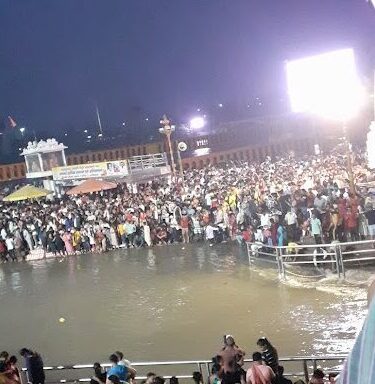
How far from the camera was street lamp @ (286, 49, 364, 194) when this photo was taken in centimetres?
1563

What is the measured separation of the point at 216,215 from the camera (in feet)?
65.4

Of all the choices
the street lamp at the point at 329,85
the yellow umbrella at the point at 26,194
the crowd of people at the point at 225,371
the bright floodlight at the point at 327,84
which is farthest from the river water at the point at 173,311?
the yellow umbrella at the point at 26,194

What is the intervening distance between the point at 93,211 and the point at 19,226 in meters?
3.08

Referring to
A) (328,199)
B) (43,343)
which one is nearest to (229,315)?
(43,343)

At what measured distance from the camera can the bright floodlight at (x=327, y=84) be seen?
615 inches

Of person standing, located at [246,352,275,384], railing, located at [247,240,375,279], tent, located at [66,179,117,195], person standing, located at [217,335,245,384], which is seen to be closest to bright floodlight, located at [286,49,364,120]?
railing, located at [247,240,375,279]

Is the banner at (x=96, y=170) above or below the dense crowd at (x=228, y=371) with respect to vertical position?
above

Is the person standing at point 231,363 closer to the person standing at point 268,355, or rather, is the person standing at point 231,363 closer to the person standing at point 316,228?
the person standing at point 268,355

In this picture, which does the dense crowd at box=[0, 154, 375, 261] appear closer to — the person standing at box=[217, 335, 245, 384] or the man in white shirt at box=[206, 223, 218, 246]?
the man in white shirt at box=[206, 223, 218, 246]

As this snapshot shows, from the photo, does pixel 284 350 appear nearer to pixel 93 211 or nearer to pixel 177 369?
pixel 177 369

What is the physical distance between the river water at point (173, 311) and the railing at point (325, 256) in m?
0.44

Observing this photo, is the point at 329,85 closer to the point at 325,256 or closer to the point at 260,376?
the point at 325,256

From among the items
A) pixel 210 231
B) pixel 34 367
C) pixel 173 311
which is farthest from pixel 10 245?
pixel 34 367

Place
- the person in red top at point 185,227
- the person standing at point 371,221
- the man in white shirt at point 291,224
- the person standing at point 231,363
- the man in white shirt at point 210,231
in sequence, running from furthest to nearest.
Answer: the person in red top at point 185,227
the man in white shirt at point 210,231
the man in white shirt at point 291,224
the person standing at point 371,221
the person standing at point 231,363
